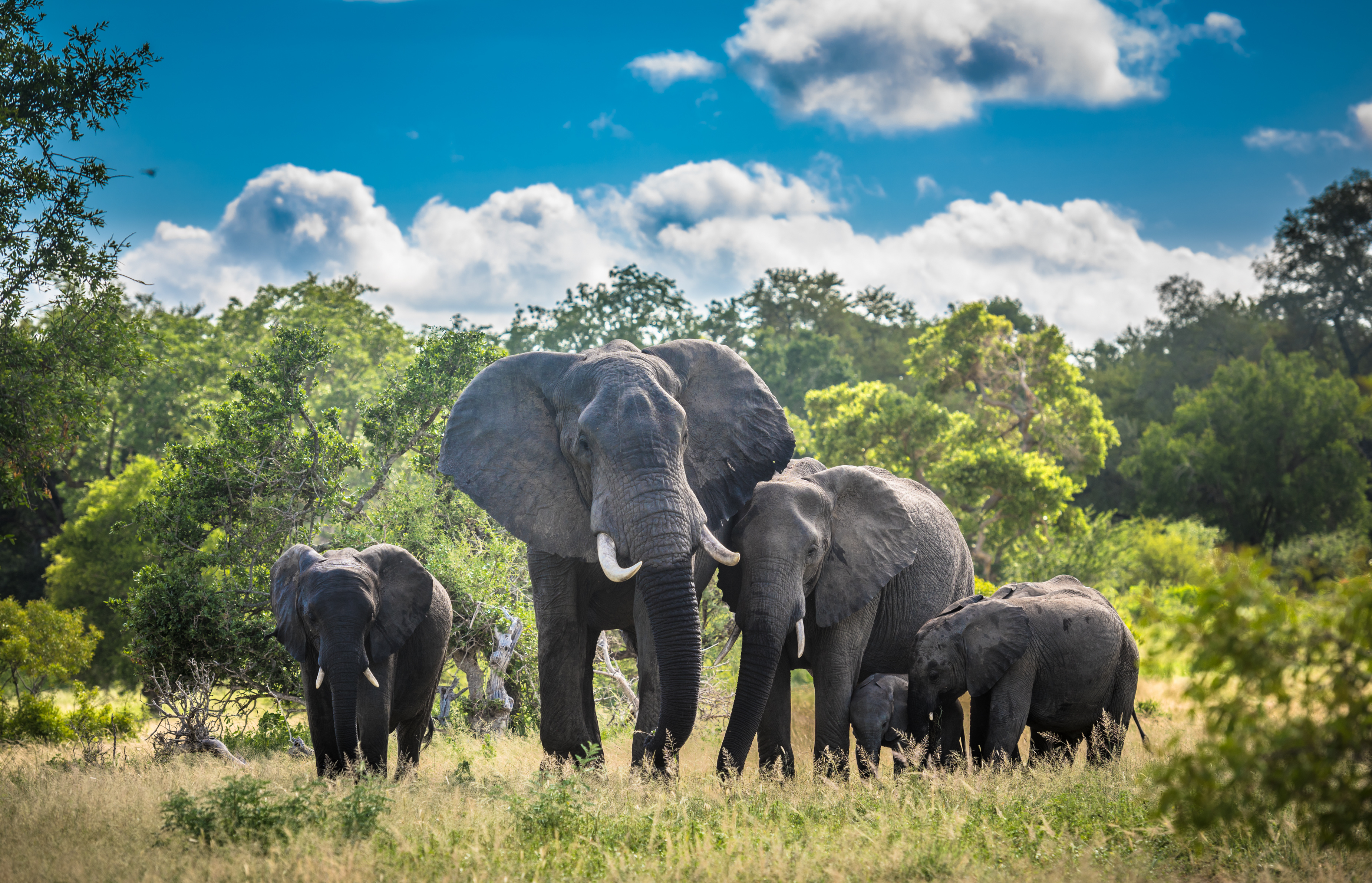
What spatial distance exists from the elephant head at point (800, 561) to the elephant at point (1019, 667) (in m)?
0.69

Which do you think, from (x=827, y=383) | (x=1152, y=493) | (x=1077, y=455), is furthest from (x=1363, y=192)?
(x=1077, y=455)

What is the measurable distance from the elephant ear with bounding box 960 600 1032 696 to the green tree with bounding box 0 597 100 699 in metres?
11.6

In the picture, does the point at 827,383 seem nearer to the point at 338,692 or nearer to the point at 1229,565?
the point at 338,692

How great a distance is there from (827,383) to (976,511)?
21288mm

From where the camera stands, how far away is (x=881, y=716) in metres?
8.41

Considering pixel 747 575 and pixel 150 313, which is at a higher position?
pixel 150 313

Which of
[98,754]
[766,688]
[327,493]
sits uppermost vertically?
[327,493]

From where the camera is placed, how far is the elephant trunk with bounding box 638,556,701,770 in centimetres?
637

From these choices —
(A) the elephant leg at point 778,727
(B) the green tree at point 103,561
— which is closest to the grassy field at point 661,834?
(A) the elephant leg at point 778,727

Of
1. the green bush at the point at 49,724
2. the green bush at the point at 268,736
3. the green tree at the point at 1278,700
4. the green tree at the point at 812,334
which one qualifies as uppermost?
the green tree at the point at 812,334

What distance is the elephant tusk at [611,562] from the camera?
20.5ft

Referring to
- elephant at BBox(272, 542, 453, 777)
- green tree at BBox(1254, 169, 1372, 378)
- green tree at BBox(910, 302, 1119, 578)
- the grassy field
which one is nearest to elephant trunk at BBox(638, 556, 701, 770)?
the grassy field

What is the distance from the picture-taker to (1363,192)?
152ft

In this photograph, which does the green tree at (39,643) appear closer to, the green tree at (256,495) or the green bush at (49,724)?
the green bush at (49,724)
